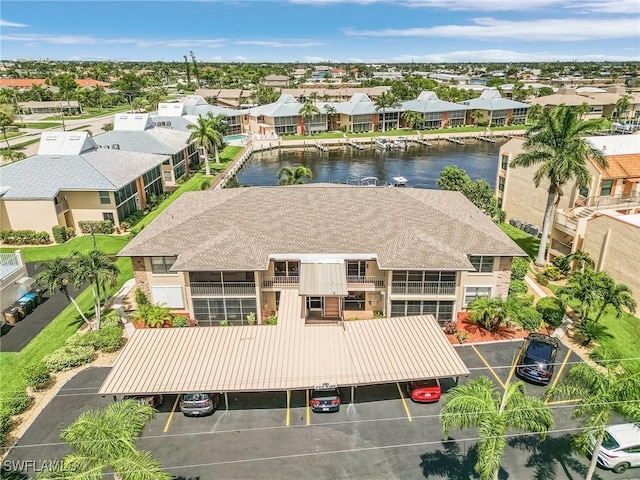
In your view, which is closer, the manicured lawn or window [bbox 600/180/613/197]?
window [bbox 600/180/613/197]

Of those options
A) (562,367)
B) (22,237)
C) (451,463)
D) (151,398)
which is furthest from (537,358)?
(22,237)

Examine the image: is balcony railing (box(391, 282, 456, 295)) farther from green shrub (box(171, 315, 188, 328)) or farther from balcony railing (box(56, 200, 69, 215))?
balcony railing (box(56, 200, 69, 215))

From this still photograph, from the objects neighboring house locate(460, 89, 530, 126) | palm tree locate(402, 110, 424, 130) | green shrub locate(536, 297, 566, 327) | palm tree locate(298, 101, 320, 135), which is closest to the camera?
green shrub locate(536, 297, 566, 327)

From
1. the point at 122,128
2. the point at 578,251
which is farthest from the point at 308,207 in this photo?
the point at 122,128

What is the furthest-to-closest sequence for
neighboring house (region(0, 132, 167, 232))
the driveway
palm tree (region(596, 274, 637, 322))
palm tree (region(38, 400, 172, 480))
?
neighboring house (region(0, 132, 167, 232)) → the driveway → palm tree (region(596, 274, 637, 322)) → palm tree (region(38, 400, 172, 480))

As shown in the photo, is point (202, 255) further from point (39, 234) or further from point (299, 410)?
point (39, 234)

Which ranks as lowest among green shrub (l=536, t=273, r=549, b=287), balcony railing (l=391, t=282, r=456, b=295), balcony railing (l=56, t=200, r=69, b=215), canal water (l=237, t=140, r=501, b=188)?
canal water (l=237, t=140, r=501, b=188)

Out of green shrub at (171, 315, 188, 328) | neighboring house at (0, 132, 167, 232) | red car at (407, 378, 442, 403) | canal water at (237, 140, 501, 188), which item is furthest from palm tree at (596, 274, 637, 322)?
canal water at (237, 140, 501, 188)
